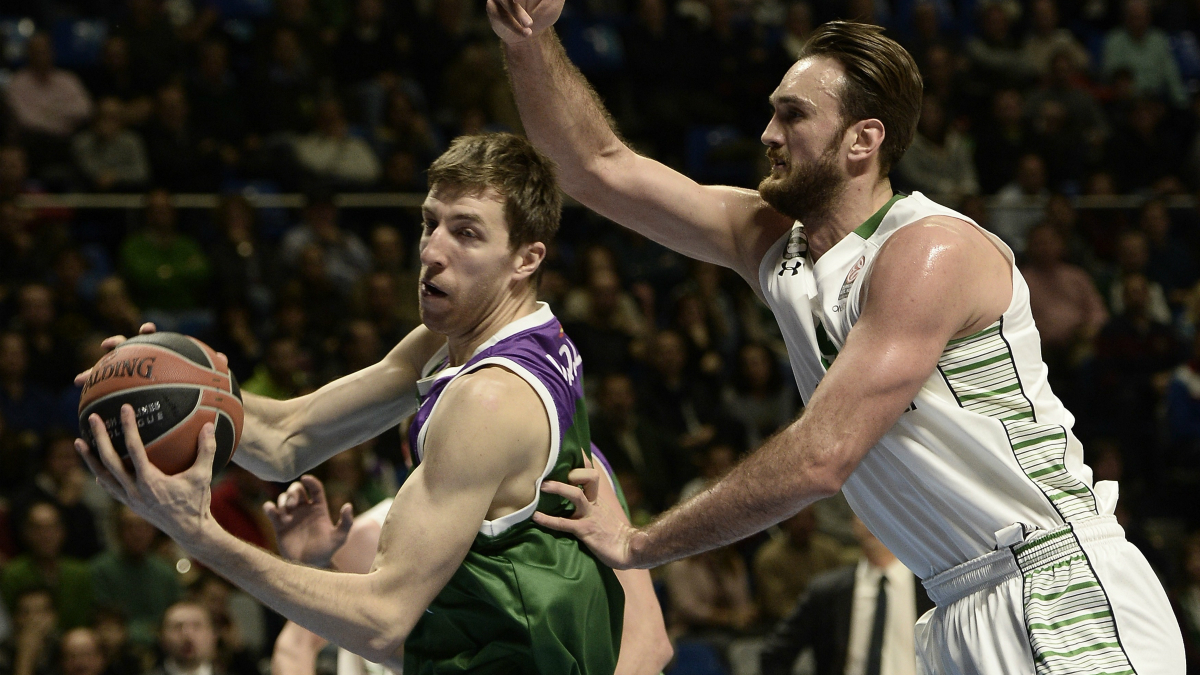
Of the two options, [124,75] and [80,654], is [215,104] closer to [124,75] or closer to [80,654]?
[124,75]

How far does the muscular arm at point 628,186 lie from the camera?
4098 mm

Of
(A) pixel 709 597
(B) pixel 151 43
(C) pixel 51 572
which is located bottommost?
(A) pixel 709 597

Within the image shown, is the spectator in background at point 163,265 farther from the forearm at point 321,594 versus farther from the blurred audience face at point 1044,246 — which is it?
the forearm at point 321,594

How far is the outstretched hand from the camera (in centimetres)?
411

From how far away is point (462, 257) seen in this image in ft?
11.6

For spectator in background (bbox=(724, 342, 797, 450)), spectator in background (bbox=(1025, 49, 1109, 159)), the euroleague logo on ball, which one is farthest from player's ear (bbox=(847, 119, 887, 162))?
spectator in background (bbox=(1025, 49, 1109, 159))

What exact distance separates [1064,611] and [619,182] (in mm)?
1809

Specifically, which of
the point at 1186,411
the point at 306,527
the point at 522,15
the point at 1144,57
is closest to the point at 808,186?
the point at 522,15

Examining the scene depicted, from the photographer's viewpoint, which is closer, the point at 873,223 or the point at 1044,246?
the point at 873,223

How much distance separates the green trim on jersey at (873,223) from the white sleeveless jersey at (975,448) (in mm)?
100

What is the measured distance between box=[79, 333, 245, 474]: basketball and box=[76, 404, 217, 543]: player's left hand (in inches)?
2.2

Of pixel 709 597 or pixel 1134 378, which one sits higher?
pixel 1134 378

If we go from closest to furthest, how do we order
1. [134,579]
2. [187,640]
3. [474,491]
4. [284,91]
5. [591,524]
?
[474,491], [591,524], [187,640], [134,579], [284,91]

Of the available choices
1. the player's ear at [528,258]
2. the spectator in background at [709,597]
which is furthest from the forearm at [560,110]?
the spectator in background at [709,597]
